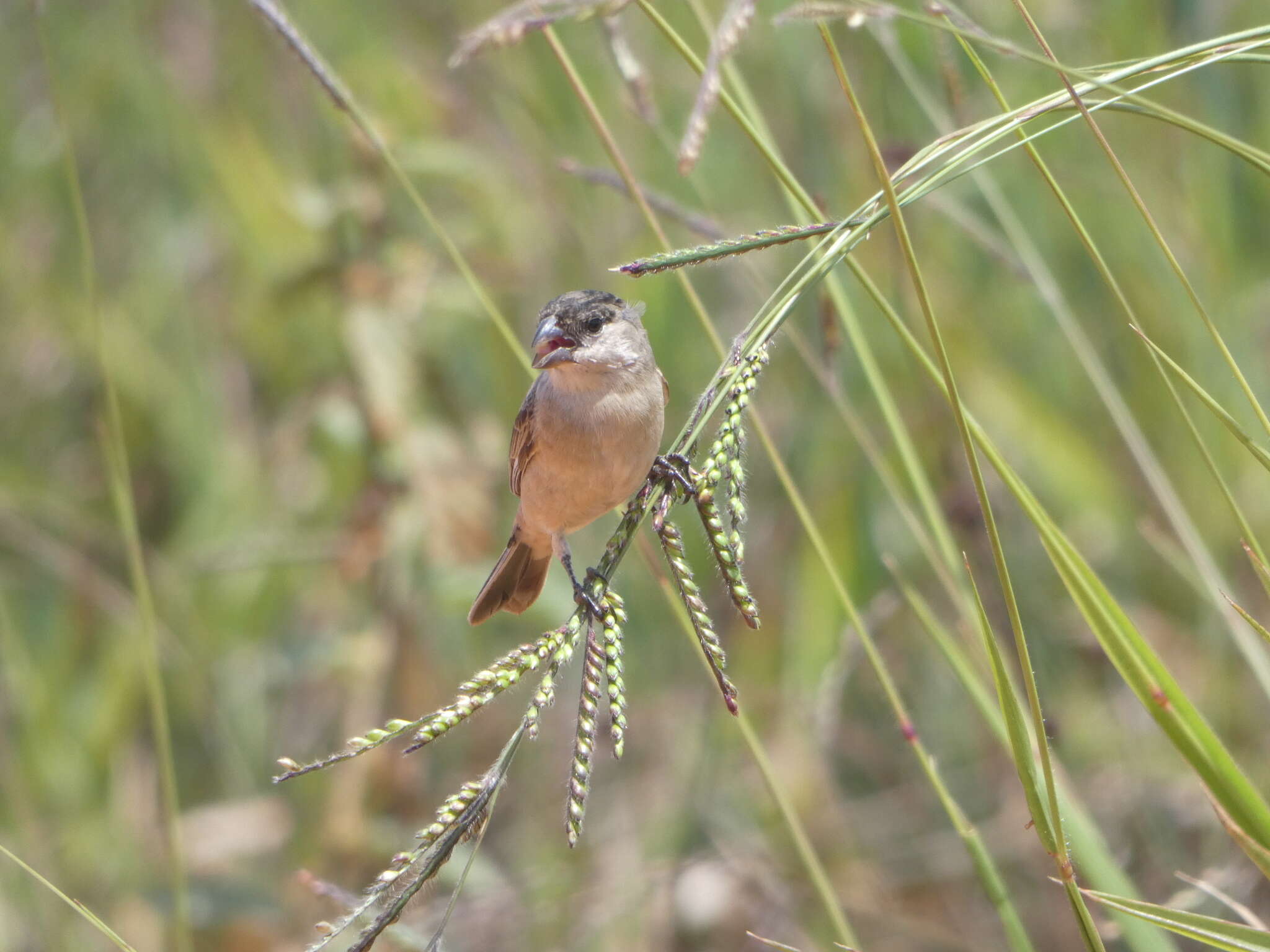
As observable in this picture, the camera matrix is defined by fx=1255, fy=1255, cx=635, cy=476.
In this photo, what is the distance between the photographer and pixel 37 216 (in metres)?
6.19

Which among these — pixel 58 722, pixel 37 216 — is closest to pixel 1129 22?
pixel 58 722

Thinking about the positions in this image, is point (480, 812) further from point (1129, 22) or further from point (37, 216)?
point (37, 216)

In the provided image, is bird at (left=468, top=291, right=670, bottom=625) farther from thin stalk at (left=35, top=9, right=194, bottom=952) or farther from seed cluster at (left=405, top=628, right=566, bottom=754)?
seed cluster at (left=405, top=628, right=566, bottom=754)

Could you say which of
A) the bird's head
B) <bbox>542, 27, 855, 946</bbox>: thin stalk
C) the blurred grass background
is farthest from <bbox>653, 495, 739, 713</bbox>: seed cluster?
the blurred grass background

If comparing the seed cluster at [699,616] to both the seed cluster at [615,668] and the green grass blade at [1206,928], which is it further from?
the green grass blade at [1206,928]

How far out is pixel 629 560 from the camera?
428 cm

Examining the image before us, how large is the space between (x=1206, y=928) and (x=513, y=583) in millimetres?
2170

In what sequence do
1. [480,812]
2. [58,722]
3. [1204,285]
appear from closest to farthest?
[480,812] < [1204,285] < [58,722]

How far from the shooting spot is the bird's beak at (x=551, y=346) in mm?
2762

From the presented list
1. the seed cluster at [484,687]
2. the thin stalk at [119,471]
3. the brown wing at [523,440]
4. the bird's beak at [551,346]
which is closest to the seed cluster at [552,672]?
the seed cluster at [484,687]

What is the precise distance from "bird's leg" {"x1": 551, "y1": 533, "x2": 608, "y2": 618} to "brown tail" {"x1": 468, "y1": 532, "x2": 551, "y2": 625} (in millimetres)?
94

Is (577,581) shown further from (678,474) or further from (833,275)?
(833,275)

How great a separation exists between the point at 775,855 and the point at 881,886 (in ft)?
1.17

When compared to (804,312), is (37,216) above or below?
above
